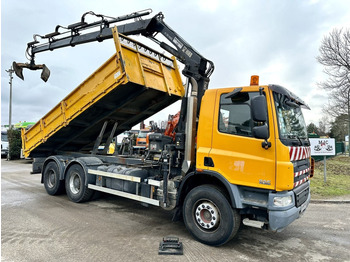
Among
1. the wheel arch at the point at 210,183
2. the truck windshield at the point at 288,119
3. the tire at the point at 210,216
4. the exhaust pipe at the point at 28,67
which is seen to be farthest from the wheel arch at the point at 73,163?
the truck windshield at the point at 288,119

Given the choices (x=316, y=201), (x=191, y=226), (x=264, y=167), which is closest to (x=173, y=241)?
(x=191, y=226)

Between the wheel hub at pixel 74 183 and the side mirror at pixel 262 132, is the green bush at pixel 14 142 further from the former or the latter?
the side mirror at pixel 262 132

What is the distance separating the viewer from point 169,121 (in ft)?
19.7

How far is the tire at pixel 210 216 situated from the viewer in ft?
Result: 13.0

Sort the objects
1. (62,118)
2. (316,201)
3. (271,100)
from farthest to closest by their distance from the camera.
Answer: (316,201), (62,118), (271,100)

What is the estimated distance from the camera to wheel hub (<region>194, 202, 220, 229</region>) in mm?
4121

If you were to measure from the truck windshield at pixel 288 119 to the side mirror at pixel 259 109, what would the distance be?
16.7 inches

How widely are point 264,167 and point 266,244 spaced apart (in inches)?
58.1

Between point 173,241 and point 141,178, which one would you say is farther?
point 141,178

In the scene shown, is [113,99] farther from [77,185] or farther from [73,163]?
[77,185]

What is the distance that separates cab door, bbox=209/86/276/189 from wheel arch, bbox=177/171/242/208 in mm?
87

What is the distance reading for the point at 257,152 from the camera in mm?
3822

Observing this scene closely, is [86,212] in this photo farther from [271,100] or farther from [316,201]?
[316,201]

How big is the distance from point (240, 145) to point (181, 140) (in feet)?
4.15
